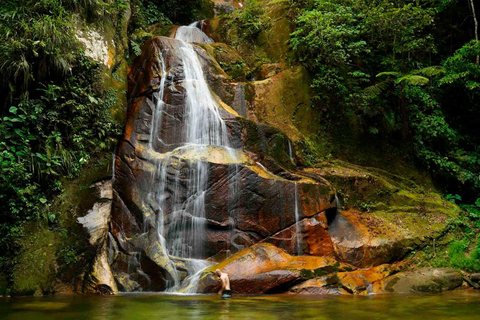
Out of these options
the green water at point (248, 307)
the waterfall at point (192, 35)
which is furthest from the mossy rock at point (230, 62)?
the green water at point (248, 307)

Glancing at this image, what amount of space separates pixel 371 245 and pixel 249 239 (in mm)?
3282

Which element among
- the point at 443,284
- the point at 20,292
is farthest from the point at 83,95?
the point at 443,284

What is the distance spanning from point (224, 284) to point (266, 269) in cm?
113

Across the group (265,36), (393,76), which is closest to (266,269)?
(393,76)

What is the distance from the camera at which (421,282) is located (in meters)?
8.23

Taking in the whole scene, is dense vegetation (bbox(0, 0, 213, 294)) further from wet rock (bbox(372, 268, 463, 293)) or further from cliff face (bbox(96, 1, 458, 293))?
wet rock (bbox(372, 268, 463, 293))

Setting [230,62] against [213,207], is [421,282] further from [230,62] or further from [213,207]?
[230,62]

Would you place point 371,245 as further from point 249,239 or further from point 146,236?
point 146,236

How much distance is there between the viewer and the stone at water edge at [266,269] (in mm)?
7785

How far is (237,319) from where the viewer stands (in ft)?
15.5

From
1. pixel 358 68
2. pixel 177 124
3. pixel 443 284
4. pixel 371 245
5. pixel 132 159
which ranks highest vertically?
pixel 358 68

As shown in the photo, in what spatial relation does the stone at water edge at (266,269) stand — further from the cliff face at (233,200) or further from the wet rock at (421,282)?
the wet rock at (421,282)

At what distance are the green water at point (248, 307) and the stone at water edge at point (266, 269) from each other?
53 centimetres

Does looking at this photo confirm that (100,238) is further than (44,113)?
No
